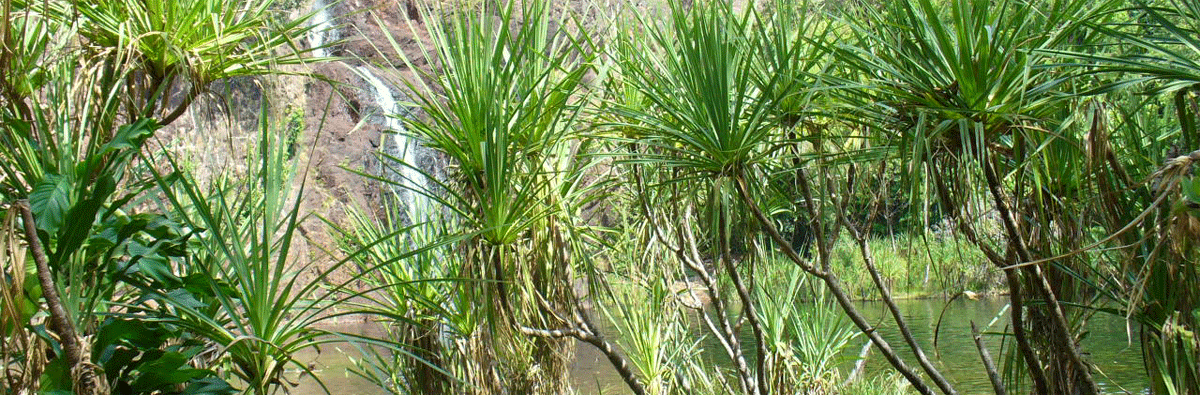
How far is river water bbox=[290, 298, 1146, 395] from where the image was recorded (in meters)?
7.20


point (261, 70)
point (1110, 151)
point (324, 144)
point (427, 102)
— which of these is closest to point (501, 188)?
point (427, 102)

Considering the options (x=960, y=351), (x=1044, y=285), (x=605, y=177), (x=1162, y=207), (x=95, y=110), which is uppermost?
(x=95, y=110)

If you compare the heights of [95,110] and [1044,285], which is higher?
[95,110]

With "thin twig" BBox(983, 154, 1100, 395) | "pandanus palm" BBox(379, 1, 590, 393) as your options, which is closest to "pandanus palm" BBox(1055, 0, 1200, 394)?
"thin twig" BBox(983, 154, 1100, 395)

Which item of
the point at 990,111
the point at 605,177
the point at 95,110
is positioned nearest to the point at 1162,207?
the point at 990,111

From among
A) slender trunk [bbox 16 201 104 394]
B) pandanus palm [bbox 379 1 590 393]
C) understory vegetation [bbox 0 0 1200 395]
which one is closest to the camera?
slender trunk [bbox 16 201 104 394]

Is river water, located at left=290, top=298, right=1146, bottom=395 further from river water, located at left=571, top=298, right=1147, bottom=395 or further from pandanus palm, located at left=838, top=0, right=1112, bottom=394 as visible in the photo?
pandanus palm, located at left=838, top=0, right=1112, bottom=394

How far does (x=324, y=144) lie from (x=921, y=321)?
27.7 ft

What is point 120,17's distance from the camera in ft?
7.96

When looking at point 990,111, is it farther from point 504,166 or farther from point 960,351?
point 960,351

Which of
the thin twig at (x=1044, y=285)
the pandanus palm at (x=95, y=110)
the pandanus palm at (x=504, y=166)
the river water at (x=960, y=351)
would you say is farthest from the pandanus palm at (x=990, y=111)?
A: the river water at (x=960, y=351)

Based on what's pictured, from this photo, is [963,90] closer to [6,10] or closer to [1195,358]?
[1195,358]

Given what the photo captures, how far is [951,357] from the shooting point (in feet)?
27.4

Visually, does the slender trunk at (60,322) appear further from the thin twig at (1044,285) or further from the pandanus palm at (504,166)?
the thin twig at (1044,285)
